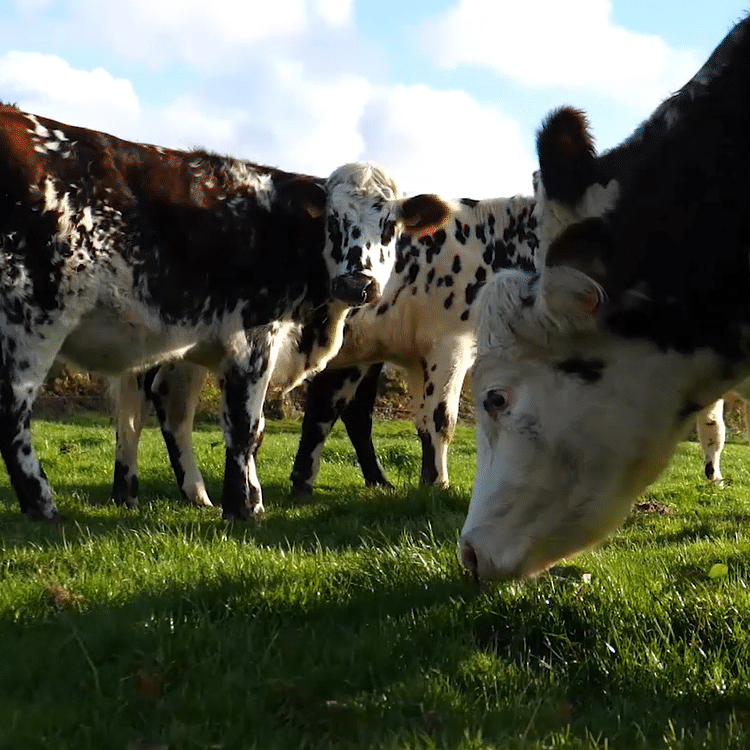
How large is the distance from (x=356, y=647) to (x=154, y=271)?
14.1ft

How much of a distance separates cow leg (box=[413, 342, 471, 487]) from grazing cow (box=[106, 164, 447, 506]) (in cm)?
177

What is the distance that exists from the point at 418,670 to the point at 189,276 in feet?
15.0

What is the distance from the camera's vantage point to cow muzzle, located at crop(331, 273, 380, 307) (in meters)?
7.99

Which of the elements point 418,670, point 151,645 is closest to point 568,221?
point 418,670

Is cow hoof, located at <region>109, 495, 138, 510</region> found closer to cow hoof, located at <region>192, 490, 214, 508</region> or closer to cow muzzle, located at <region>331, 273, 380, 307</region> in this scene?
cow hoof, located at <region>192, 490, 214, 508</region>

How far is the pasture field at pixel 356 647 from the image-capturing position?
124 inches

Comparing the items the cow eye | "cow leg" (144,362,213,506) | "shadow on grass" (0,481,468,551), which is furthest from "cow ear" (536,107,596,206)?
"cow leg" (144,362,213,506)

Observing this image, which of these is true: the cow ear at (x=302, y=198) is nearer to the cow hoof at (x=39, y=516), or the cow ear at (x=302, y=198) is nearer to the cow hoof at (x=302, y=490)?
the cow hoof at (x=302, y=490)

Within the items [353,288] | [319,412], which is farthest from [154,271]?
[319,412]

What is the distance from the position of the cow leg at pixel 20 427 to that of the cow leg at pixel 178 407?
7.18ft

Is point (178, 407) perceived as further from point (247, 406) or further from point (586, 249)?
point (586, 249)

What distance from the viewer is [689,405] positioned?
3826 mm

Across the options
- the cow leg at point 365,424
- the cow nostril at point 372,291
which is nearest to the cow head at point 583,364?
the cow nostril at point 372,291

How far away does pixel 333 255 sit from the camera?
27.5 feet
